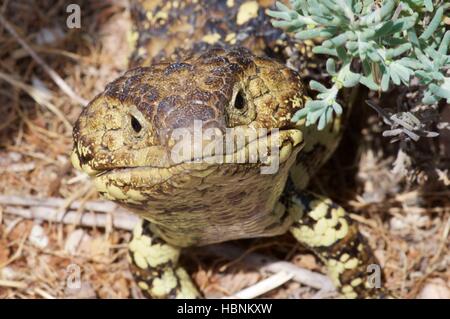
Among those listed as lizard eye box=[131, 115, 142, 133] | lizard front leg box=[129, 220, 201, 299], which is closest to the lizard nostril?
lizard eye box=[131, 115, 142, 133]

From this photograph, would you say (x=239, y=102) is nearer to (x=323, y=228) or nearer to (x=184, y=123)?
(x=184, y=123)

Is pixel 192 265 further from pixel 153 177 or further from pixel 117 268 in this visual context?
pixel 153 177

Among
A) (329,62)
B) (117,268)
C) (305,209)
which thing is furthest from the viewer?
(117,268)

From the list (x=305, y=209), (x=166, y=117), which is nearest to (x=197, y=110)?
(x=166, y=117)

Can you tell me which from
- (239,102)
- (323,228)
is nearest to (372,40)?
(239,102)

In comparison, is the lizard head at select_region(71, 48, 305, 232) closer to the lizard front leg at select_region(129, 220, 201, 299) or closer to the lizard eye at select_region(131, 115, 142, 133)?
the lizard eye at select_region(131, 115, 142, 133)

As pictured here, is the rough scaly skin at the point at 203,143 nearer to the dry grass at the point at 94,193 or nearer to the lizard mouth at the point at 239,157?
the lizard mouth at the point at 239,157

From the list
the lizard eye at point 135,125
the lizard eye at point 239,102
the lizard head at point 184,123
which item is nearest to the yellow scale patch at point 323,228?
the lizard head at point 184,123
